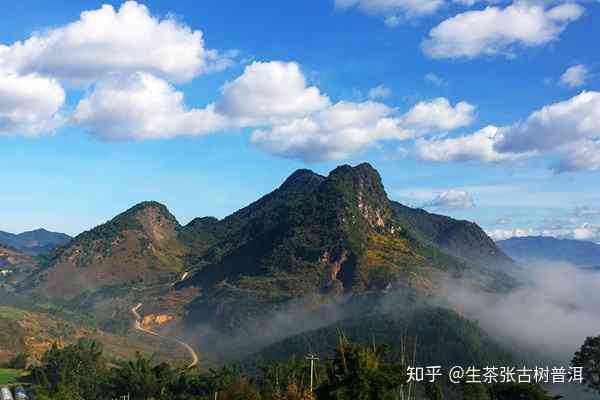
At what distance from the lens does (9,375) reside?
134 meters

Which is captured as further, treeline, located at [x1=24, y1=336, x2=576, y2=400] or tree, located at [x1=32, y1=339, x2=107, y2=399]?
tree, located at [x1=32, y1=339, x2=107, y2=399]

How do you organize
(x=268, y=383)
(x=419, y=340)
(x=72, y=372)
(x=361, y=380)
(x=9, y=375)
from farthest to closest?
(x=419, y=340) < (x=9, y=375) < (x=72, y=372) < (x=268, y=383) < (x=361, y=380)

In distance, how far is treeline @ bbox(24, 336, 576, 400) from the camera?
182ft

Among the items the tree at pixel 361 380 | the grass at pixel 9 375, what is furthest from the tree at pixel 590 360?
the grass at pixel 9 375

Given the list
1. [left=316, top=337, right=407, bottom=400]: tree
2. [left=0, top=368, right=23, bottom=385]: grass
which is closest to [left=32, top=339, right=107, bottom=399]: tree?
[left=0, top=368, right=23, bottom=385]: grass

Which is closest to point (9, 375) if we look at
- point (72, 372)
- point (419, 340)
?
point (72, 372)

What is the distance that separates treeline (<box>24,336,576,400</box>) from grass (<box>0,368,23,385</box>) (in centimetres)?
481

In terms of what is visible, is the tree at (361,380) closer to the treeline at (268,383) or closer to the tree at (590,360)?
the treeline at (268,383)

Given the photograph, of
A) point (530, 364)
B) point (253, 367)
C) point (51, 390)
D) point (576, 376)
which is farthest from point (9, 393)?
point (530, 364)

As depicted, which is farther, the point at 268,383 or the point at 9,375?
the point at 9,375

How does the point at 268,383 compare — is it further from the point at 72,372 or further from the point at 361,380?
the point at 361,380

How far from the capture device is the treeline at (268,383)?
5550 centimetres

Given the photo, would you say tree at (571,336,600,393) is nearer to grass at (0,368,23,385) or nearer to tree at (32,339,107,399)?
tree at (32,339,107,399)

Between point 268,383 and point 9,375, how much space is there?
6853 cm
